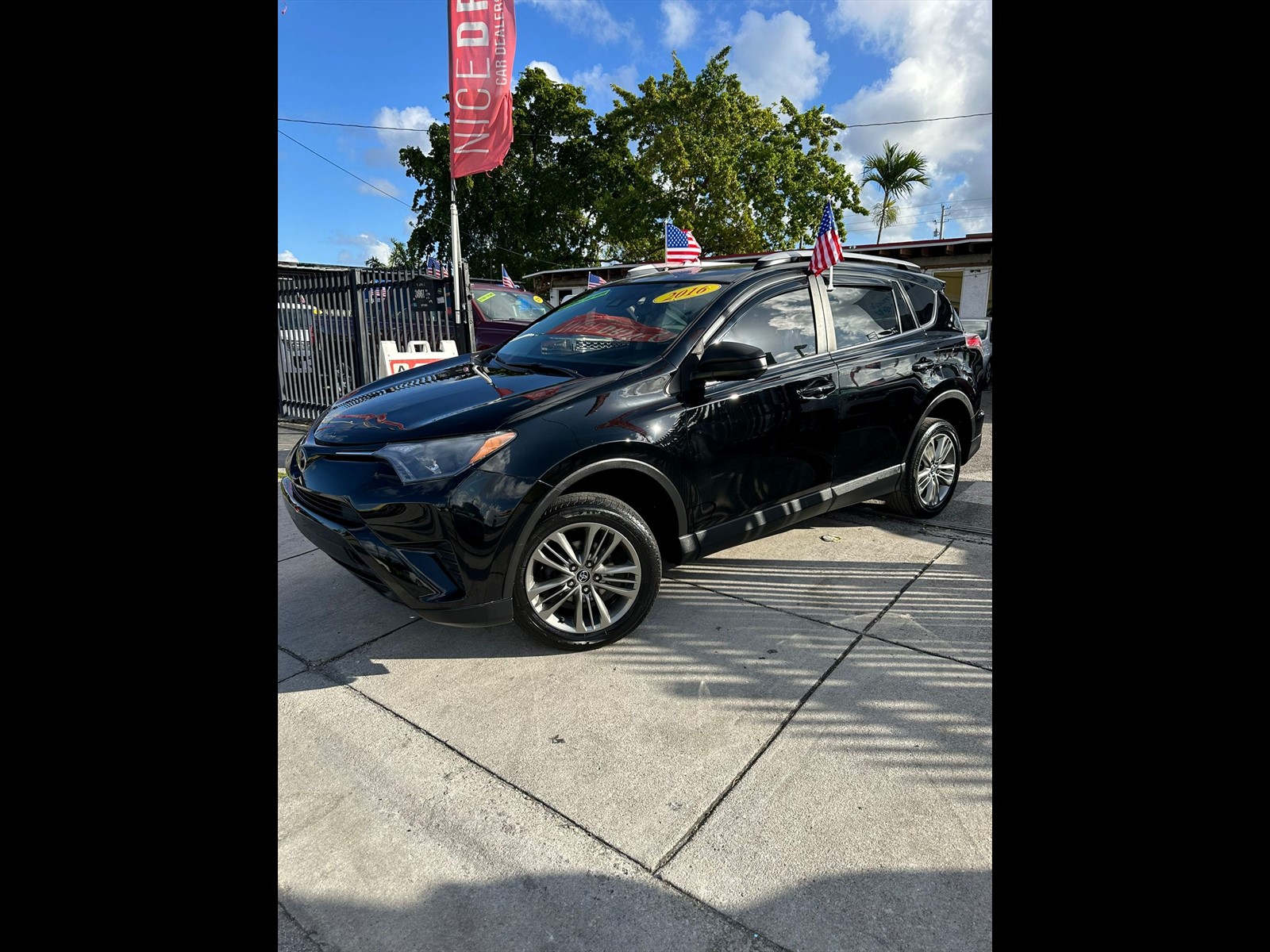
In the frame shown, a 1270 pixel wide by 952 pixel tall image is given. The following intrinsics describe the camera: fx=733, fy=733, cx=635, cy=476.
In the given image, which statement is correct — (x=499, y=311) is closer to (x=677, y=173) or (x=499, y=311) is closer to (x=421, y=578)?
(x=421, y=578)

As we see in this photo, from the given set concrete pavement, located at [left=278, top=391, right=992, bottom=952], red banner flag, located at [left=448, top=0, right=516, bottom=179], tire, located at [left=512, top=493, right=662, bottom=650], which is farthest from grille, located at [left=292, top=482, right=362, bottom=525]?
red banner flag, located at [left=448, top=0, right=516, bottom=179]

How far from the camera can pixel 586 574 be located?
128 inches

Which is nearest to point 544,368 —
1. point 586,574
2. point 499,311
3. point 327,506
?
point 586,574

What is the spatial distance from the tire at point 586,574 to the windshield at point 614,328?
0.76m

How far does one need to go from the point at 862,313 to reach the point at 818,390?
0.83 meters

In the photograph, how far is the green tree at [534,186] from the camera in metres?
31.5

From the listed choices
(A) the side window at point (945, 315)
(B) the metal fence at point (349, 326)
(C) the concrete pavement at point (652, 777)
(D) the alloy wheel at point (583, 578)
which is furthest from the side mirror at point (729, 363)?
(B) the metal fence at point (349, 326)

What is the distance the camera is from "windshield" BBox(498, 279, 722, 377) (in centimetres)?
369

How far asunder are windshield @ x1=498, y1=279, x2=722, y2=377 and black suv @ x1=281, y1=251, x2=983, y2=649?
0.02 meters

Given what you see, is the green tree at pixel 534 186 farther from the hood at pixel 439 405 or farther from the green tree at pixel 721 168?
the hood at pixel 439 405

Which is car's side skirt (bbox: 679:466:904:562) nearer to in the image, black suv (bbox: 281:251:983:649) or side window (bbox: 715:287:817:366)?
black suv (bbox: 281:251:983:649)
